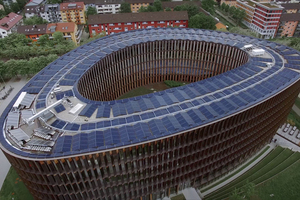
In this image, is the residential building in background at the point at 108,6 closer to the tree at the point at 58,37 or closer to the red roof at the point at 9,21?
the tree at the point at 58,37

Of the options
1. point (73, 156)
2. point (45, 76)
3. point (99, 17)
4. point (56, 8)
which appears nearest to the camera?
point (73, 156)

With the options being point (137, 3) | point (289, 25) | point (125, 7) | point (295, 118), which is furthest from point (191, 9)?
point (295, 118)

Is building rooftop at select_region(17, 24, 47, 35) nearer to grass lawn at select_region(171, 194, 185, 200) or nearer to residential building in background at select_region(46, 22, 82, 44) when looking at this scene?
residential building in background at select_region(46, 22, 82, 44)

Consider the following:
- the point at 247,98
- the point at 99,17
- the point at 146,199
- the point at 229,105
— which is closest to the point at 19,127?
the point at 146,199

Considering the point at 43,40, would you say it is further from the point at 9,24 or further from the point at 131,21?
the point at 131,21

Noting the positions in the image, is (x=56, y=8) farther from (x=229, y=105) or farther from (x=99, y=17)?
(x=229, y=105)

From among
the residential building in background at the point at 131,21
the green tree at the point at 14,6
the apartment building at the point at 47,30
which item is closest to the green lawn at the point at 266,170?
the residential building in background at the point at 131,21
